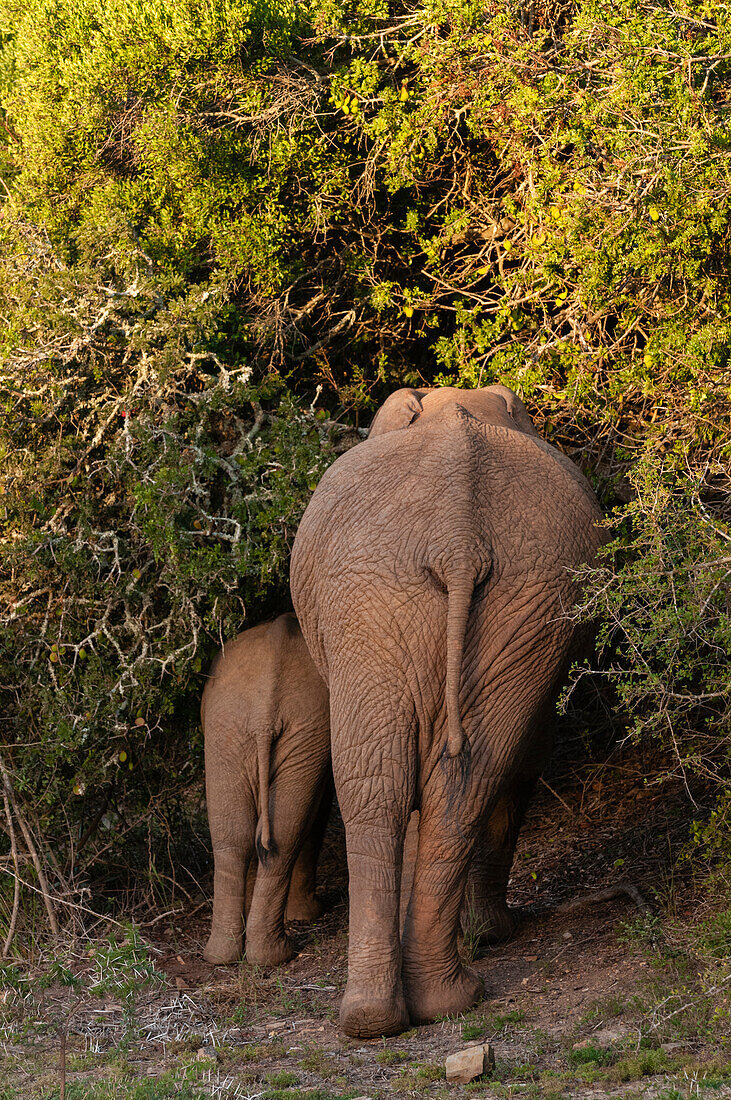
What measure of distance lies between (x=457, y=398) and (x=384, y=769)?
75.8 inches

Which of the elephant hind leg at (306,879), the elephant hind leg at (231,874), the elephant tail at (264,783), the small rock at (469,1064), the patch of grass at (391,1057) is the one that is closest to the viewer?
the small rock at (469,1064)

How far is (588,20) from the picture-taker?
6102mm

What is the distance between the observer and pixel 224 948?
249 inches

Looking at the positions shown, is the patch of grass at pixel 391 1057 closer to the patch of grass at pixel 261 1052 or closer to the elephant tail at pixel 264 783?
the patch of grass at pixel 261 1052

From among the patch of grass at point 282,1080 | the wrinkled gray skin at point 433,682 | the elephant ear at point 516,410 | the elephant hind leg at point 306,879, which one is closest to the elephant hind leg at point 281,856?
the elephant hind leg at point 306,879

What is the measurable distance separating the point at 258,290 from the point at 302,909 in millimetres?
3988

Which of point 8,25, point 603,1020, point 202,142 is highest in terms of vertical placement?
point 8,25

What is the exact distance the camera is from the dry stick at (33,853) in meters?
6.27

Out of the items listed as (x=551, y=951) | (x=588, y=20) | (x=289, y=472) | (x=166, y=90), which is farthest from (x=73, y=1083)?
(x=166, y=90)

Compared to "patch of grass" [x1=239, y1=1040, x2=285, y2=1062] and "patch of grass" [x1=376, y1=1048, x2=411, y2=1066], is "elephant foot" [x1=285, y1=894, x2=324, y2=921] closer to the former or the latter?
"patch of grass" [x1=239, y1=1040, x2=285, y2=1062]

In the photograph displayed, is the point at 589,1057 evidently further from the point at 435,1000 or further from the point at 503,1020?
the point at 435,1000

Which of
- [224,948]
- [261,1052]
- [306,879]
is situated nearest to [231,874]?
[224,948]

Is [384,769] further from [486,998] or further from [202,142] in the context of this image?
[202,142]

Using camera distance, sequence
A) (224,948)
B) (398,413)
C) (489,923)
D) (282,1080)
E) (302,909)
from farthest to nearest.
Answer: (302,909) → (224,948) → (489,923) → (398,413) → (282,1080)
